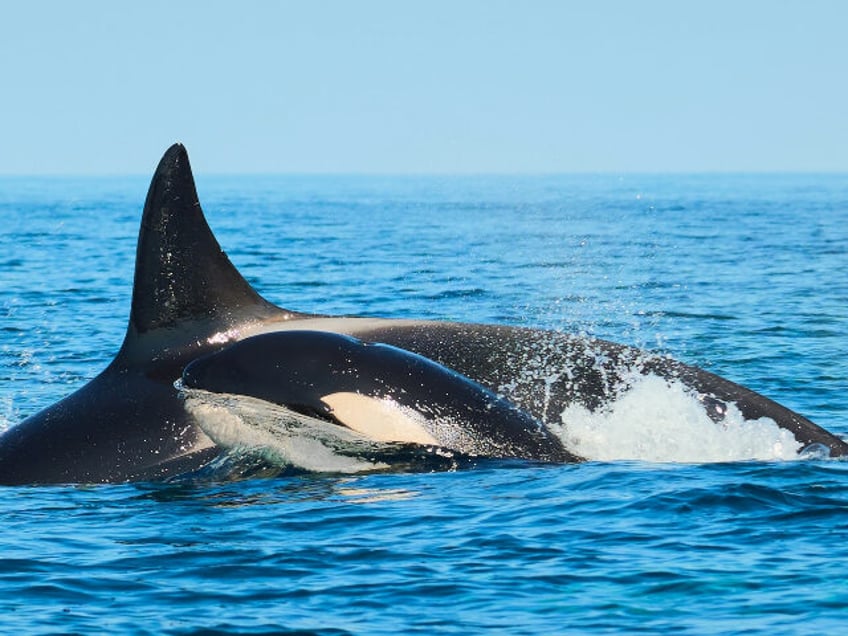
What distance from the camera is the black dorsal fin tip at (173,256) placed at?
1309cm

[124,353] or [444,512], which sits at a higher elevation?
[124,353]

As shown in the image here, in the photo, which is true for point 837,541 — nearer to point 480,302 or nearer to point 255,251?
point 480,302

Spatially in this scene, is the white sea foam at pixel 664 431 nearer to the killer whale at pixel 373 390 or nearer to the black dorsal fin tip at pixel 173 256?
the killer whale at pixel 373 390

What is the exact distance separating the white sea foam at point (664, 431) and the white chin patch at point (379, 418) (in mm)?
1536

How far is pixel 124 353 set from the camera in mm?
13258

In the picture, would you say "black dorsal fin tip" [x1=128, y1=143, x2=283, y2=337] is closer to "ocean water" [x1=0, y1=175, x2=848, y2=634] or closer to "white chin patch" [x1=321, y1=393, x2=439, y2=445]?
"ocean water" [x1=0, y1=175, x2=848, y2=634]

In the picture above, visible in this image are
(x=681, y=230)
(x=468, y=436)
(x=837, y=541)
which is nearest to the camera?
(x=837, y=541)

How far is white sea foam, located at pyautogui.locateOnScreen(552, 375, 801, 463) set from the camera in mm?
13164

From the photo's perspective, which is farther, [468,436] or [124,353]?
[124,353]

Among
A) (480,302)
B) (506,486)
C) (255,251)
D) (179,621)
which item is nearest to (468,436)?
(506,486)

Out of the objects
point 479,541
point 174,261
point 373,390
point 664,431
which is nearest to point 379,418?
point 373,390

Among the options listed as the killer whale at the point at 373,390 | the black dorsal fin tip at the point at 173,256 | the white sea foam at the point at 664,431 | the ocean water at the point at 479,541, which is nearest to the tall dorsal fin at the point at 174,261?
the black dorsal fin tip at the point at 173,256

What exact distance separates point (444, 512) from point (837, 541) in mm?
2856

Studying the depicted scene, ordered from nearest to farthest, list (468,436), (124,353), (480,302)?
(468,436) < (124,353) < (480,302)
